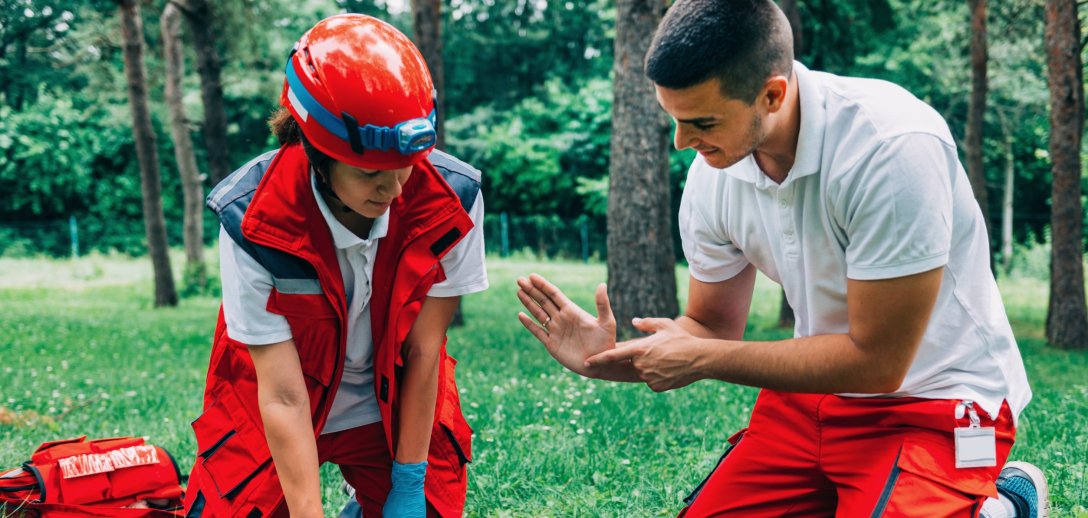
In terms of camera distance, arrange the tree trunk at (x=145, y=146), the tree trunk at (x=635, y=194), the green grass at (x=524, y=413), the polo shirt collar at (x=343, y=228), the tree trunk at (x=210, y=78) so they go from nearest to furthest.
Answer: the polo shirt collar at (x=343, y=228)
the green grass at (x=524, y=413)
the tree trunk at (x=635, y=194)
the tree trunk at (x=210, y=78)
the tree trunk at (x=145, y=146)

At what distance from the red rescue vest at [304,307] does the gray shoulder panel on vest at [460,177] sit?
0.30ft

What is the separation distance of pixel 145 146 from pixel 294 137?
13.3 meters

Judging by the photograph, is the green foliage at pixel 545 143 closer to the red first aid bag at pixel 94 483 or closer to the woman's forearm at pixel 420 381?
the red first aid bag at pixel 94 483

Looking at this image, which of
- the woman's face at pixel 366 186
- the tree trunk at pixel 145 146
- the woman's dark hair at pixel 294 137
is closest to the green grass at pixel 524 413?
the woman's face at pixel 366 186

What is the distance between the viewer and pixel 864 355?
8.16ft

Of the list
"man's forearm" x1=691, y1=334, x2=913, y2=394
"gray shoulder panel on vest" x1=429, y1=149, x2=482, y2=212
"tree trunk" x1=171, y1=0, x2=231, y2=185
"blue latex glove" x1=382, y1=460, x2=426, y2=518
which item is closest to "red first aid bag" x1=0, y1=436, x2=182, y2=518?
"blue latex glove" x1=382, y1=460, x2=426, y2=518

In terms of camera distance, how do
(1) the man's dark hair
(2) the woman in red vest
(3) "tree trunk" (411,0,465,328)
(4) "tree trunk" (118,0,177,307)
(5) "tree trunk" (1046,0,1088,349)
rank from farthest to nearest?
1. (4) "tree trunk" (118,0,177,307)
2. (3) "tree trunk" (411,0,465,328)
3. (5) "tree trunk" (1046,0,1088,349)
4. (2) the woman in red vest
5. (1) the man's dark hair

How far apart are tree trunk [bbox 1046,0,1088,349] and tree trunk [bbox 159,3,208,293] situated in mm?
14351

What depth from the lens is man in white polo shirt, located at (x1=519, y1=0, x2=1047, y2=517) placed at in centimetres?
237

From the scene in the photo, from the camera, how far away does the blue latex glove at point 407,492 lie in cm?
299

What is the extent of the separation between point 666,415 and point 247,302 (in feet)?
11.4

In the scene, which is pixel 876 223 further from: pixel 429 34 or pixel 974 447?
pixel 429 34

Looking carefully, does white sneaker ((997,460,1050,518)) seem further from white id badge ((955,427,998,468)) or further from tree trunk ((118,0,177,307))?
tree trunk ((118,0,177,307))

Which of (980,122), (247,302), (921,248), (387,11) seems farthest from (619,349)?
(387,11)
